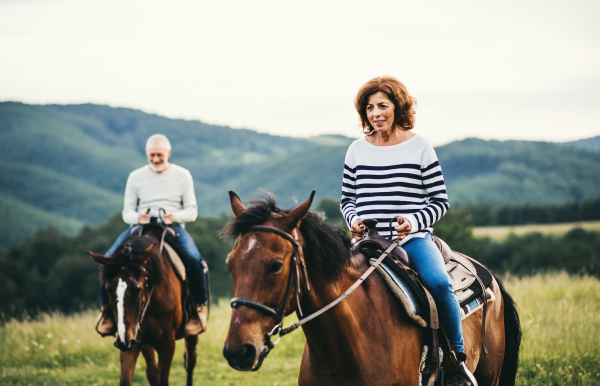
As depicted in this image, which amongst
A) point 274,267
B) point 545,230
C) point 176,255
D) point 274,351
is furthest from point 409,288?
point 545,230

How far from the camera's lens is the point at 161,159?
259 inches

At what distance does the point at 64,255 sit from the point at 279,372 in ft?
143

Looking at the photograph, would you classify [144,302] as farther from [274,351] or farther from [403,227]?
[274,351]

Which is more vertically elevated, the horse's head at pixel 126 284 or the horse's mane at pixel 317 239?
the horse's mane at pixel 317 239

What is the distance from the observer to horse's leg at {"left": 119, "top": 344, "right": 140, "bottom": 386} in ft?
17.2

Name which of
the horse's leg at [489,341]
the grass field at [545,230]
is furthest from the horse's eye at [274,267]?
the grass field at [545,230]

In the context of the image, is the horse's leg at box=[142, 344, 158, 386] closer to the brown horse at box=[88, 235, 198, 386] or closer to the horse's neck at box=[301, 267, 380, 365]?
the brown horse at box=[88, 235, 198, 386]

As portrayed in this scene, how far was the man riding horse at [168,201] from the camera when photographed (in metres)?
6.48

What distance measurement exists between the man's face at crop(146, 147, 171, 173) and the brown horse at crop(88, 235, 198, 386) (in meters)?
1.05

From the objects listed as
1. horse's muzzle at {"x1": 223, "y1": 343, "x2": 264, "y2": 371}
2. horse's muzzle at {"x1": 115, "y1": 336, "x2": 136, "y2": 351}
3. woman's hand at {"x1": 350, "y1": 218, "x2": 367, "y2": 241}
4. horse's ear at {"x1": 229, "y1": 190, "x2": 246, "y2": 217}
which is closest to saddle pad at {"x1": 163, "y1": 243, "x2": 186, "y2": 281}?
horse's muzzle at {"x1": 115, "y1": 336, "x2": 136, "y2": 351}

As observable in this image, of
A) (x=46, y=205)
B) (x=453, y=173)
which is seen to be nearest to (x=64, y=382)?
(x=46, y=205)

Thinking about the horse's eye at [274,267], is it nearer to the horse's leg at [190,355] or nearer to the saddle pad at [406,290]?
the saddle pad at [406,290]

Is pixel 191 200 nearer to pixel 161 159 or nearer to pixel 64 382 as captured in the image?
pixel 161 159

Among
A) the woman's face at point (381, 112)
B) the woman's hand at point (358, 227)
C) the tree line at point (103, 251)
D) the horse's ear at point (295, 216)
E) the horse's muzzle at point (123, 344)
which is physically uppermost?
the woman's face at point (381, 112)
